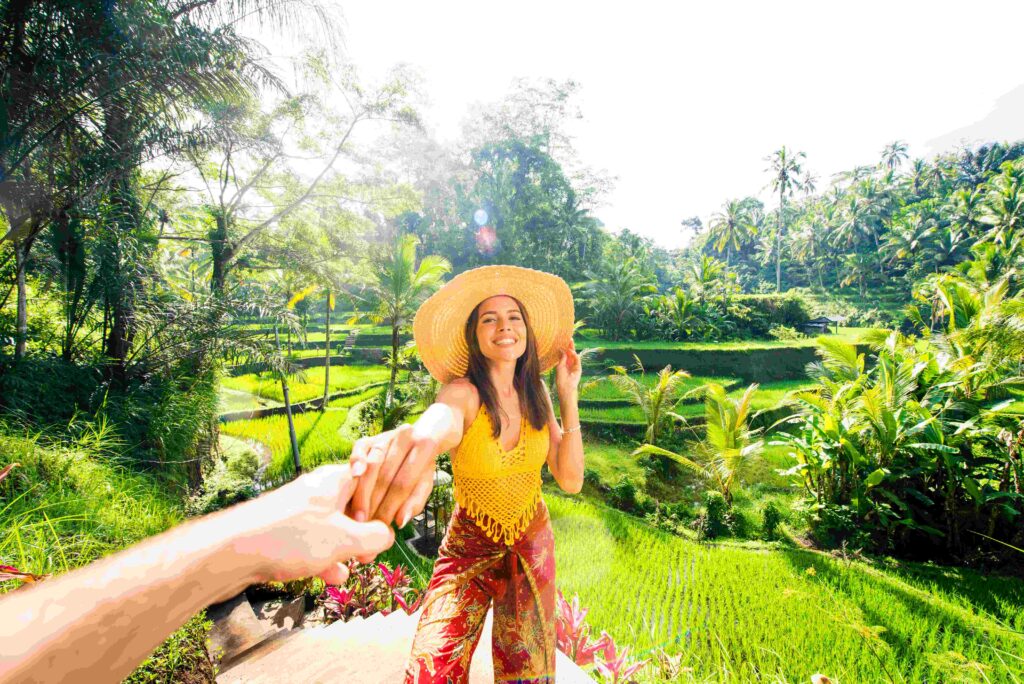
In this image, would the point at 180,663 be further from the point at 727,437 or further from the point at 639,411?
the point at 639,411

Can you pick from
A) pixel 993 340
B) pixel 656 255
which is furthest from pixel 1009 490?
pixel 656 255

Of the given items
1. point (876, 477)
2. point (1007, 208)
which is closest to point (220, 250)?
point (876, 477)

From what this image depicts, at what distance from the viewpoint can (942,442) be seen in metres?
4.05

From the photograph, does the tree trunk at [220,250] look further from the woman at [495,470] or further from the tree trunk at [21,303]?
the woman at [495,470]

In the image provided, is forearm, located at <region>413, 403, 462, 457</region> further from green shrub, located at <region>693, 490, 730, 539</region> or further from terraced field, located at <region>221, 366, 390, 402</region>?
terraced field, located at <region>221, 366, 390, 402</region>

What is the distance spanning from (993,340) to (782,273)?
2526cm

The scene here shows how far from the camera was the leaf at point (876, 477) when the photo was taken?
4.22 meters

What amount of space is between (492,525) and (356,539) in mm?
873

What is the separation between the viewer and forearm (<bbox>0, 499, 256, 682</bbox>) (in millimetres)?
336

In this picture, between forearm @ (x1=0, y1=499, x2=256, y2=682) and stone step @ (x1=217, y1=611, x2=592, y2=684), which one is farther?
stone step @ (x1=217, y1=611, x2=592, y2=684)

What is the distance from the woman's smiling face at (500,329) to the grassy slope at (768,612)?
7.56 ft

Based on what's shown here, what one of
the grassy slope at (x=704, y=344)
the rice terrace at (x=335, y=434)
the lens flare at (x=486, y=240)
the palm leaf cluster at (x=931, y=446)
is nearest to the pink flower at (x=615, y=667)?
the rice terrace at (x=335, y=434)

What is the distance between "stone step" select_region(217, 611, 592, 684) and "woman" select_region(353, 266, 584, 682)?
473 millimetres

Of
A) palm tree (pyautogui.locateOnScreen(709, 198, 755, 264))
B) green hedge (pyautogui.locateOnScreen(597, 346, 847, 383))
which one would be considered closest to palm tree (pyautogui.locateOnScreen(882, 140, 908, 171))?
palm tree (pyautogui.locateOnScreen(709, 198, 755, 264))
